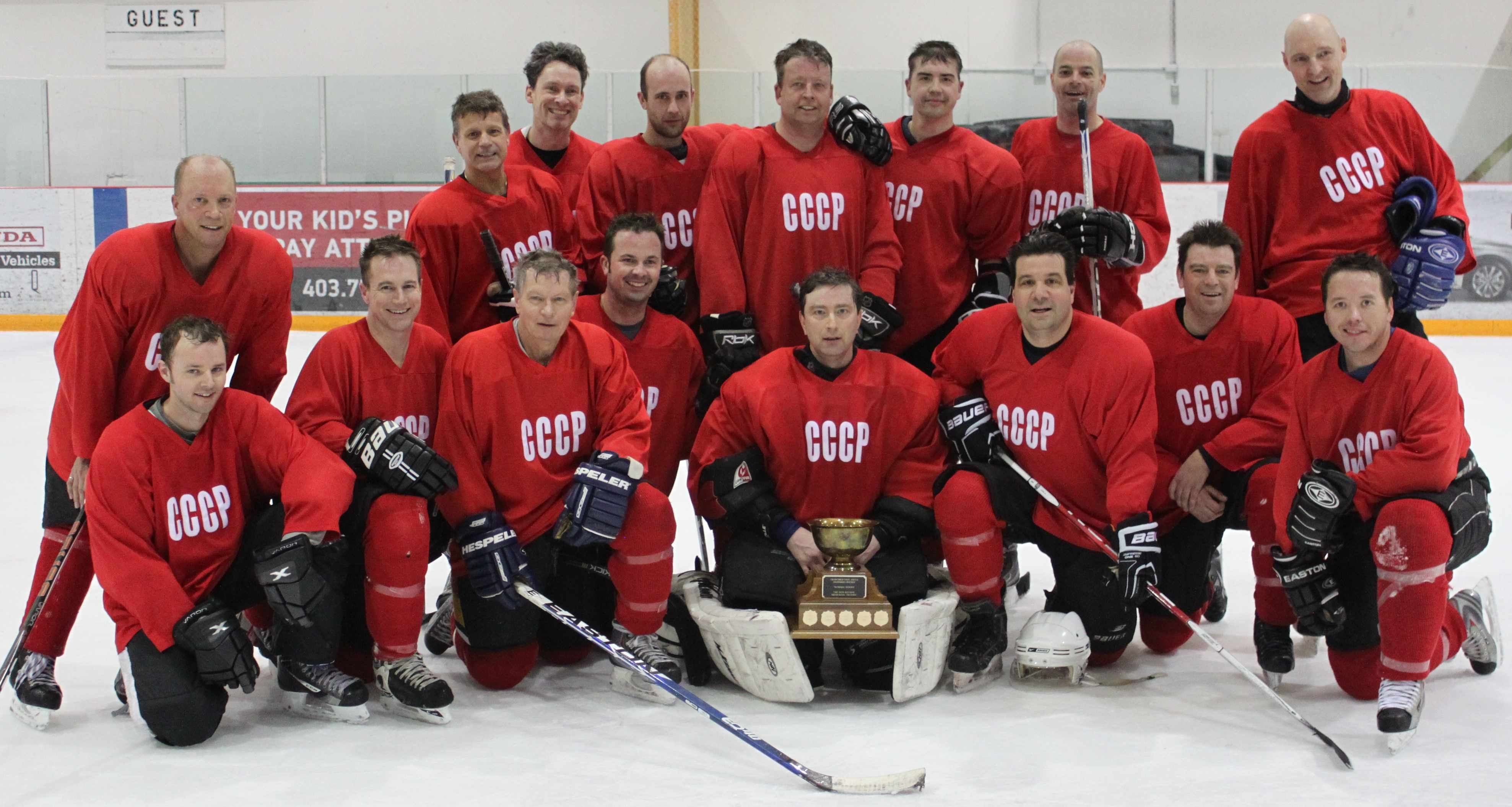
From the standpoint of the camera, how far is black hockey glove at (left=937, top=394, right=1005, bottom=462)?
3.17 m

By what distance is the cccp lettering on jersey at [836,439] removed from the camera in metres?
3.15

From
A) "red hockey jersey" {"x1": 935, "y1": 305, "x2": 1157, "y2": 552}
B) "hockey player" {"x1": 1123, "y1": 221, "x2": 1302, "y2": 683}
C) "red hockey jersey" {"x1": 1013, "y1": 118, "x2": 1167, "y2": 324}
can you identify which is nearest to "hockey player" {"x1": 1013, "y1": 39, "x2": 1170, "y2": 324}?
"red hockey jersey" {"x1": 1013, "y1": 118, "x2": 1167, "y2": 324}

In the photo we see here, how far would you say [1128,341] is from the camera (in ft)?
10.3

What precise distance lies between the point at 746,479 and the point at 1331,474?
1.28 m

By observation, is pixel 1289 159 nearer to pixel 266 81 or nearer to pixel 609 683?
pixel 609 683

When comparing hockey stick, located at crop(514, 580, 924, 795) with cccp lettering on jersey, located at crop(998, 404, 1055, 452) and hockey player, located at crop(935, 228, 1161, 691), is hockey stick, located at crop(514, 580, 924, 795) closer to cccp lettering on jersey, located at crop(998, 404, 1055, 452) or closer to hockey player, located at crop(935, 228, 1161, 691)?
hockey player, located at crop(935, 228, 1161, 691)

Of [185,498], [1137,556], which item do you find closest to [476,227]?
[185,498]

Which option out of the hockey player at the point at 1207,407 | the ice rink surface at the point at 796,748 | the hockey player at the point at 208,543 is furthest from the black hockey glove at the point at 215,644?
the hockey player at the point at 1207,407

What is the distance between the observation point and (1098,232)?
132 inches

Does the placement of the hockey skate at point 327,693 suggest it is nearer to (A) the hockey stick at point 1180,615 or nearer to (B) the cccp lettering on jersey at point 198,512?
(B) the cccp lettering on jersey at point 198,512

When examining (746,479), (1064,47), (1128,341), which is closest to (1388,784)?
(1128,341)

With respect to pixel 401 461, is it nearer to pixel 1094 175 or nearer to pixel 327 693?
pixel 327 693

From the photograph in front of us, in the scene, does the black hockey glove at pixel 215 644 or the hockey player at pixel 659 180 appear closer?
the black hockey glove at pixel 215 644

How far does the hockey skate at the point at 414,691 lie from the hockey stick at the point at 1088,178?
1.88m
